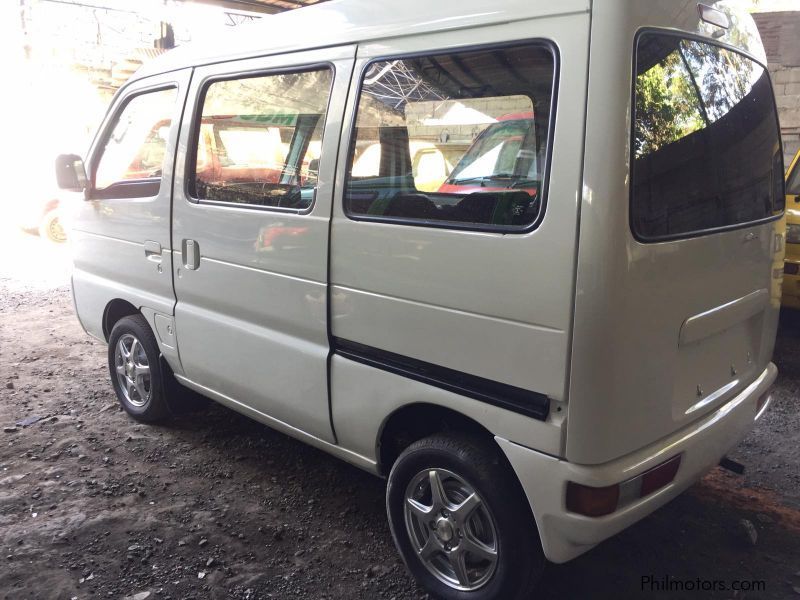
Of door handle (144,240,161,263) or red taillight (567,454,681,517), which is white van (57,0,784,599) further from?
door handle (144,240,161,263)

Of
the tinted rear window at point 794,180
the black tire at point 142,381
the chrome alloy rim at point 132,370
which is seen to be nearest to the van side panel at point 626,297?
the black tire at point 142,381

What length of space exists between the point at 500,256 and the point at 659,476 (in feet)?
2.91

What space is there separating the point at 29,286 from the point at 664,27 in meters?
8.49

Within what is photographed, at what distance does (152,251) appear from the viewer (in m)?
3.60

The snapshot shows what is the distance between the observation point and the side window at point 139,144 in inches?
141

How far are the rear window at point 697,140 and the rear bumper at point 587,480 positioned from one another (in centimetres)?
69

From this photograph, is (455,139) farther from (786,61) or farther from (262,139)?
(786,61)

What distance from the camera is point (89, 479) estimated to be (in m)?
3.42

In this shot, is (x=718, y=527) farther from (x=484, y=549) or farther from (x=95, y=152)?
(x=95, y=152)

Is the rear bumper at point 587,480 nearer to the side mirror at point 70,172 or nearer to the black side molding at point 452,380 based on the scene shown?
the black side molding at point 452,380

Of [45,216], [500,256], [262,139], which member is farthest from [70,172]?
[45,216]

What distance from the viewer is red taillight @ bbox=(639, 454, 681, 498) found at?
2051 mm

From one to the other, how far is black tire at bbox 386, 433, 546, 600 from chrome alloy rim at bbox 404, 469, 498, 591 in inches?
0.7

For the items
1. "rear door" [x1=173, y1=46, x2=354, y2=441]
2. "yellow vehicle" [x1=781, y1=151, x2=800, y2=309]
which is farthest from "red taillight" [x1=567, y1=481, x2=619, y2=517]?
"yellow vehicle" [x1=781, y1=151, x2=800, y2=309]
